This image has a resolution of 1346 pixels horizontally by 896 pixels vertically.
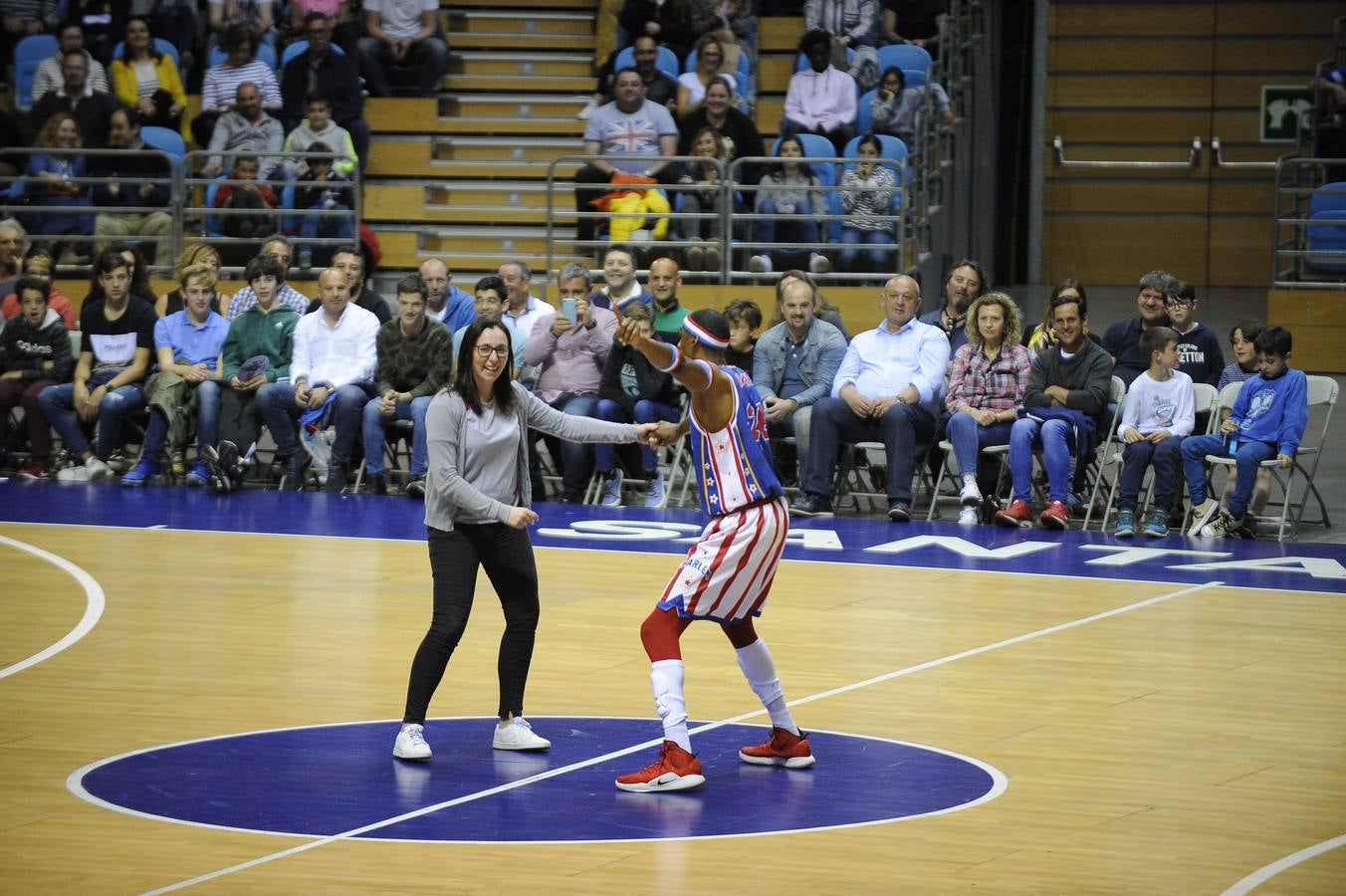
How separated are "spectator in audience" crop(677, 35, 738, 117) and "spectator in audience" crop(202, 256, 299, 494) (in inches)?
158

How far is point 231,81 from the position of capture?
17016mm

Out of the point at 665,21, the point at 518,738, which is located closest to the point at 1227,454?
the point at 518,738

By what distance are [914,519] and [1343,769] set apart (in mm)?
5896

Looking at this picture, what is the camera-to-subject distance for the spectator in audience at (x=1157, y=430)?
11.9m

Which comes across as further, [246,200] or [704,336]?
[246,200]

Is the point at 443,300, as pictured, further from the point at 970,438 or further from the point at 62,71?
the point at 62,71

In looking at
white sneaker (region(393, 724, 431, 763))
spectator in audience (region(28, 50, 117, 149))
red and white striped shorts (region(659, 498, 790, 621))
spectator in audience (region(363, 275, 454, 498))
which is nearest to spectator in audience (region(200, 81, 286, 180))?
spectator in audience (region(28, 50, 117, 149))

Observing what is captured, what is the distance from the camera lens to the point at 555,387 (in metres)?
13.2

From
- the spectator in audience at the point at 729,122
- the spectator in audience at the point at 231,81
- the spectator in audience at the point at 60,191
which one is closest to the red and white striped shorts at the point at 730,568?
the spectator in audience at the point at 729,122

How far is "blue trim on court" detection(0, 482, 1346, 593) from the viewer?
11.1 m

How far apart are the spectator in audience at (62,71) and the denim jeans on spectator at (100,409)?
13.3 feet

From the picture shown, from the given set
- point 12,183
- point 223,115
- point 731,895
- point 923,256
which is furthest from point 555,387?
point 731,895

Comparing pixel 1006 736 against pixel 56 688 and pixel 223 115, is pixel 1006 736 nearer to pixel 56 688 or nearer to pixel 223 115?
pixel 56 688

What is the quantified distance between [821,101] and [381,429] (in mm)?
5002
